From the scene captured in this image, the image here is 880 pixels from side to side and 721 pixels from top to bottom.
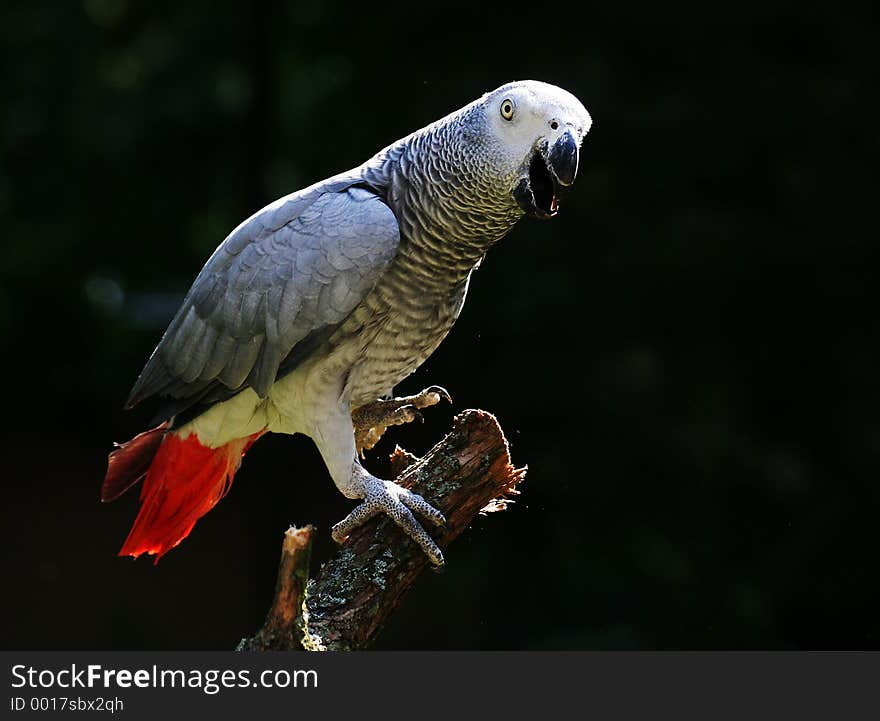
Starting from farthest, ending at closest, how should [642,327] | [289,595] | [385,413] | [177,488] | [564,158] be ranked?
[642,327] → [385,413] → [177,488] → [564,158] → [289,595]

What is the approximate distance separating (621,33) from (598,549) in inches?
67.6

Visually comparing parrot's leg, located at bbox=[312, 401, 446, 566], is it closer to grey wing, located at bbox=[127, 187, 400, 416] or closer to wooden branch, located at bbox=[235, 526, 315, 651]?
grey wing, located at bbox=[127, 187, 400, 416]

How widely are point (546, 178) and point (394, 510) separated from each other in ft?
2.01

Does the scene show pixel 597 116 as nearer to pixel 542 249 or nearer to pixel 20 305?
pixel 542 249

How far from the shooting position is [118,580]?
397cm

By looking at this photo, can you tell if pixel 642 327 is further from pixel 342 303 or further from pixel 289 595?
pixel 289 595

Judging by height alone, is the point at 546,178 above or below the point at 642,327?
above

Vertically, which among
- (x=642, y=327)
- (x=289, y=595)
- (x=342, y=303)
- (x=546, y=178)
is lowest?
(x=642, y=327)

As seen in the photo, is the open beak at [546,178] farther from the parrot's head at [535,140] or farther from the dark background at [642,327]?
the dark background at [642,327]

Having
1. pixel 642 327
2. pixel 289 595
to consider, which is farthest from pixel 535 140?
pixel 642 327

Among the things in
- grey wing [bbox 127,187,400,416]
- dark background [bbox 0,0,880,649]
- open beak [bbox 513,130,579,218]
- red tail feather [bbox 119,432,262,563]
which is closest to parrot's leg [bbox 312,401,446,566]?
grey wing [bbox 127,187,400,416]

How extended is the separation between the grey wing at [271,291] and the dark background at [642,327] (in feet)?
5.18

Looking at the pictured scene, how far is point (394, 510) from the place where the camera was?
190 cm

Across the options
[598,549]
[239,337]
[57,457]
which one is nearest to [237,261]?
[239,337]
